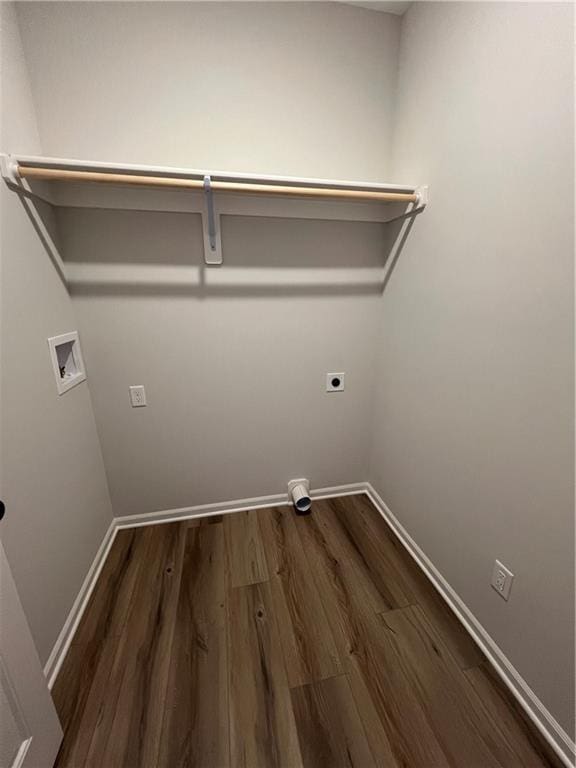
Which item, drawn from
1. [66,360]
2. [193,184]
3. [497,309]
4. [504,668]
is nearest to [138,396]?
[66,360]

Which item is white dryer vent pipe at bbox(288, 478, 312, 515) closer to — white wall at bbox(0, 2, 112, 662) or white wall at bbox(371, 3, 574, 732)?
white wall at bbox(371, 3, 574, 732)

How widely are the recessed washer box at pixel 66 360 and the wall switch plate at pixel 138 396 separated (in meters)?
0.22

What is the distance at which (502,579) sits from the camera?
1.04 m

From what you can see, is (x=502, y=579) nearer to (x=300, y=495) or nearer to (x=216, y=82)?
(x=300, y=495)

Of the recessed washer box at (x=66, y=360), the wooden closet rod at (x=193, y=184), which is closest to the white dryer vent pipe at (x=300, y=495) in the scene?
the recessed washer box at (x=66, y=360)

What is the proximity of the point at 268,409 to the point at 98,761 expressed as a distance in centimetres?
136

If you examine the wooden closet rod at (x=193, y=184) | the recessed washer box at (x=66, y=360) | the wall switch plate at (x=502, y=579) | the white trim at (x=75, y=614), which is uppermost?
the wooden closet rod at (x=193, y=184)

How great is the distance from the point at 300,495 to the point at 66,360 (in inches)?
55.7

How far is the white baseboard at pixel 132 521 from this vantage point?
1111mm

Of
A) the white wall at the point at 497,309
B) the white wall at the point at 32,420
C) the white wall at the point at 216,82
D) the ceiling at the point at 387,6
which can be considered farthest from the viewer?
the ceiling at the point at 387,6

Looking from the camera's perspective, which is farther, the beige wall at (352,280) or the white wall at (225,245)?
the white wall at (225,245)

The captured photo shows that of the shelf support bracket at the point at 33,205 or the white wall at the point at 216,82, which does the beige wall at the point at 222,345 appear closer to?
the shelf support bracket at the point at 33,205

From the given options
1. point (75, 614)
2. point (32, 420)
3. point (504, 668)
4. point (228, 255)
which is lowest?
point (504, 668)

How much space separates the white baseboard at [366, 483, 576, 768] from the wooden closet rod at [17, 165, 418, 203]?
167 centimetres
